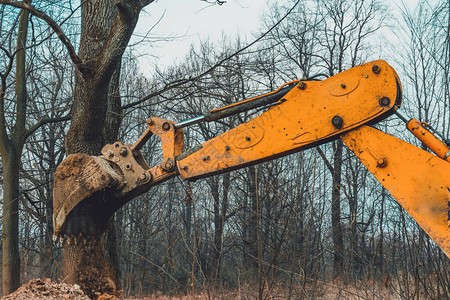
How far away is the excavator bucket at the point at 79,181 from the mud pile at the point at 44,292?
65 centimetres

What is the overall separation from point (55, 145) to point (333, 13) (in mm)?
13901

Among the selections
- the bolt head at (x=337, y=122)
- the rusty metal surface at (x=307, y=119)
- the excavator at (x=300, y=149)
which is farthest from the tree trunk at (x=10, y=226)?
the bolt head at (x=337, y=122)

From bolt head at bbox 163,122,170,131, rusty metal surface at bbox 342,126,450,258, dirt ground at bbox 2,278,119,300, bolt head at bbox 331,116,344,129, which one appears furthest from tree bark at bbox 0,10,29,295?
rusty metal surface at bbox 342,126,450,258

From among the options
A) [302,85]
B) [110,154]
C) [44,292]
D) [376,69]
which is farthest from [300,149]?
[44,292]

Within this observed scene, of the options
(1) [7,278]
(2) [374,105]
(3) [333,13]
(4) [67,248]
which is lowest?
(1) [7,278]

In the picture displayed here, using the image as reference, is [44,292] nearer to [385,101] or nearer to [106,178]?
[106,178]

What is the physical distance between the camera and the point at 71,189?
462 cm

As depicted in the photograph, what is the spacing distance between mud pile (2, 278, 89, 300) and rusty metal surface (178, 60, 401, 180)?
1722 millimetres

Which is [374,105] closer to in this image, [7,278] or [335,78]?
[335,78]

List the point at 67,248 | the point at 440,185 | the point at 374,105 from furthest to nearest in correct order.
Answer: the point at 67,248 < the point at 374,105 < the point at 440,185

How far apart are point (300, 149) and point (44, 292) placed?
9.30 ft

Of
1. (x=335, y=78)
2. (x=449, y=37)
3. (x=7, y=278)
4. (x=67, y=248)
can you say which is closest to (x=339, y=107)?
(x=335, y=78)

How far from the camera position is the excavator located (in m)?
2.92

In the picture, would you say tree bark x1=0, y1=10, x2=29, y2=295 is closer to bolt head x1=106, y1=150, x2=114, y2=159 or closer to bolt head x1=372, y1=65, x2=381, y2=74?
bolt head x1=106, y1=150, x2=114, y2=159
